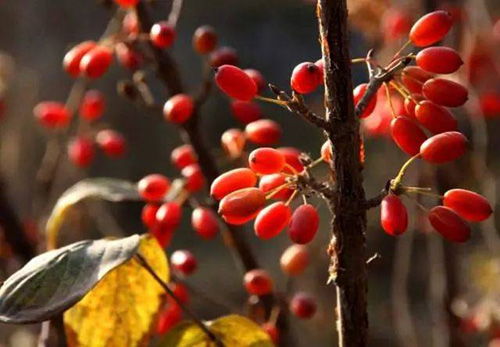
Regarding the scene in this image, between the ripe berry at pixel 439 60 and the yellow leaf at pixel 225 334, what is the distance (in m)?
0.32

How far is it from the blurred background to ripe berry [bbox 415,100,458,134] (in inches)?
7.1

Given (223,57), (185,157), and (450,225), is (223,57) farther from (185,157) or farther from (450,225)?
(450,225)

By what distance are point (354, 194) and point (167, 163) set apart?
4.98 m

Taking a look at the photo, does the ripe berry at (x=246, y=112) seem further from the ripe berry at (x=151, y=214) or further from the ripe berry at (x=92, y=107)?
the ripe berry at (x=92, y=107)

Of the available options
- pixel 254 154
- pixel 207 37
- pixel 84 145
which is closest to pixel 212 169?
pixel 207 37

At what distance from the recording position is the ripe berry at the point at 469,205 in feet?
2.40

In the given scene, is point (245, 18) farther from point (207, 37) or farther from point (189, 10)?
point (207, 37)

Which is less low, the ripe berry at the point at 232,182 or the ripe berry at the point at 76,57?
the ripe berry at the point at 76,57

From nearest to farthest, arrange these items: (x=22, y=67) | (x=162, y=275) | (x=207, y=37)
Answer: (x=162, y=275) < (x=207, y=37) < (x=22, y=67)

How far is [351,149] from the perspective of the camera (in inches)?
26.5

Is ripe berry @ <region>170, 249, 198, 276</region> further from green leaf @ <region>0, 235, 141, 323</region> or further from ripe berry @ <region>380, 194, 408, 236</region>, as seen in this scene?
ripe berry @ <region>380, 194, 408, 236</region>

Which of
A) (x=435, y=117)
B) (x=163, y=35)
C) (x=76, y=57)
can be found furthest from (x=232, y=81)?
(x=76, y=57)

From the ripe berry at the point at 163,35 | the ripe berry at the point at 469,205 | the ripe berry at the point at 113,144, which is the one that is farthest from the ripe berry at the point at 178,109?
the ripe berry at the point at 113,144

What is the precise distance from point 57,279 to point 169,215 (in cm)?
30
